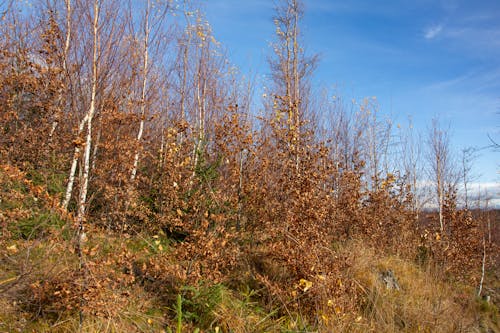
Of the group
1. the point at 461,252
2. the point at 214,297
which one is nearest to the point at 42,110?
the point at 214,297

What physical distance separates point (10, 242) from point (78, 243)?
5.03 feet

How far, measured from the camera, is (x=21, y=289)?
3438 millimetres

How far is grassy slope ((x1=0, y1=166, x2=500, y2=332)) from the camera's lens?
3.28 metres

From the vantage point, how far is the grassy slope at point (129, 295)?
3.28 m

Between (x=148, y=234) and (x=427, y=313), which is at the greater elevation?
(x=148, y=234)

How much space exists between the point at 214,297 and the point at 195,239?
78cm

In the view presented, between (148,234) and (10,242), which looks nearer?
(10,242)

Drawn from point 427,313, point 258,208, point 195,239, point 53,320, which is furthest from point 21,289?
point 427,313

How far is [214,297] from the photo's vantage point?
4148mm

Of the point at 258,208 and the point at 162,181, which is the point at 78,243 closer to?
the point at 162,181

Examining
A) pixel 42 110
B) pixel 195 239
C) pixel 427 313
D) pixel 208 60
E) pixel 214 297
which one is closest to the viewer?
pixel 214 297

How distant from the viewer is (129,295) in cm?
368

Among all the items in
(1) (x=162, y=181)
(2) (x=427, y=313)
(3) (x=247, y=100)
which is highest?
(3) (x=247, y=100)

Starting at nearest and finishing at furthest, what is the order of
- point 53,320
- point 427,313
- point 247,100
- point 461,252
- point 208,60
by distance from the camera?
1. point 53,320
2. point 427,313
3. point 461,252
4. point 208,60
5. point 247,100
